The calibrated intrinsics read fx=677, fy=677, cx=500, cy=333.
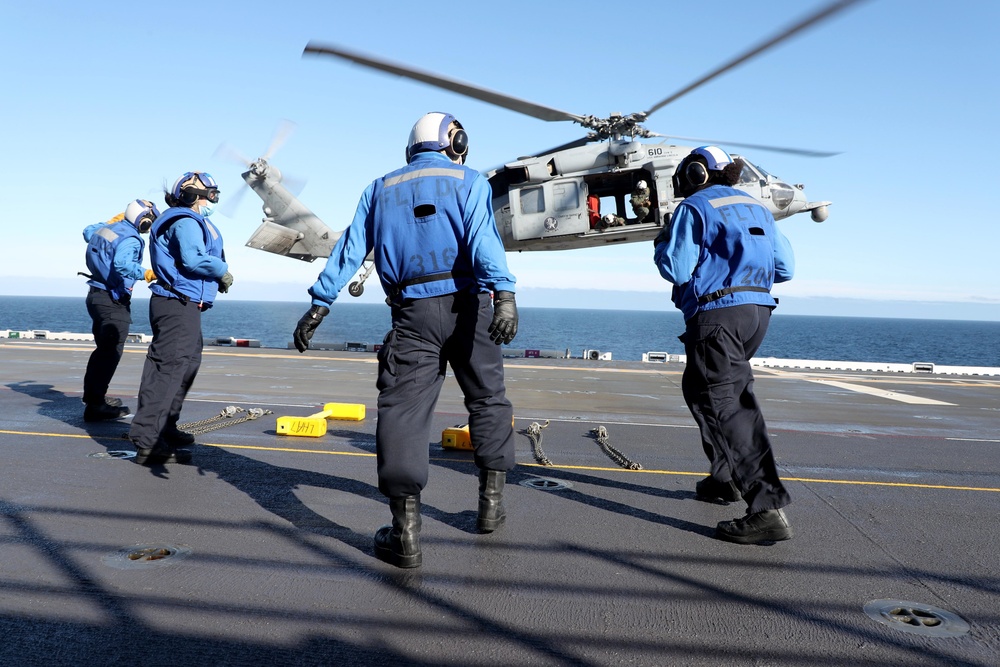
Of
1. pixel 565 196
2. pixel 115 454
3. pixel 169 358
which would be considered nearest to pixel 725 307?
pixel 169 358

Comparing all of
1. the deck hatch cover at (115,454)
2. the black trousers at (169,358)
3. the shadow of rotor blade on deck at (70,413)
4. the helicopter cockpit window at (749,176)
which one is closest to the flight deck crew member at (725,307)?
the black trousers at (169,358)

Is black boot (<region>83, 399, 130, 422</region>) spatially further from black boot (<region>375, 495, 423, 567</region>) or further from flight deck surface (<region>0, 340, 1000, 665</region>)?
black boot (<region>375, 495, 423, 567</region>)

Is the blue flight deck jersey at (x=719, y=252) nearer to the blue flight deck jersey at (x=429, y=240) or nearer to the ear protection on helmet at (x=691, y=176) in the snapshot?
the ear protection on helmet at (x=691, y=176)

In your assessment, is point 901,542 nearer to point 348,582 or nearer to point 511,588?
point 511,588

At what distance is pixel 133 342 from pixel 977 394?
64.7 ft

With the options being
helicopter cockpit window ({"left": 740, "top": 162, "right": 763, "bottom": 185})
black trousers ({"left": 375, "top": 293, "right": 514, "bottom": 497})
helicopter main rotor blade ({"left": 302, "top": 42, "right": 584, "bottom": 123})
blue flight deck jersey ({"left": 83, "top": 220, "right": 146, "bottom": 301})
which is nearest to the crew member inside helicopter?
helicopter main rotor blade ({"left": 302, "top": 42, "right": 584, "bottom": 123})

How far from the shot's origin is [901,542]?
322 centimetres

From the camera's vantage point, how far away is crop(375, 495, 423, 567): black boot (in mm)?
2814

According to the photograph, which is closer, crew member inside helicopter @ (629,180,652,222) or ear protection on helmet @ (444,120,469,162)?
ear protection on helmet @ (444,120,469,162)

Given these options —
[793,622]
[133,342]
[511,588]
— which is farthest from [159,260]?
[133,342]

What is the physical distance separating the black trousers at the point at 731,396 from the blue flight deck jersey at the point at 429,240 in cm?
114

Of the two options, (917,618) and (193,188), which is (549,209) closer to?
(193,188)

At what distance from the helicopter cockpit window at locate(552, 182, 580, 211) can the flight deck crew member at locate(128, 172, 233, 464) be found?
8.83 meters

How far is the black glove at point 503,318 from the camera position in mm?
3072
